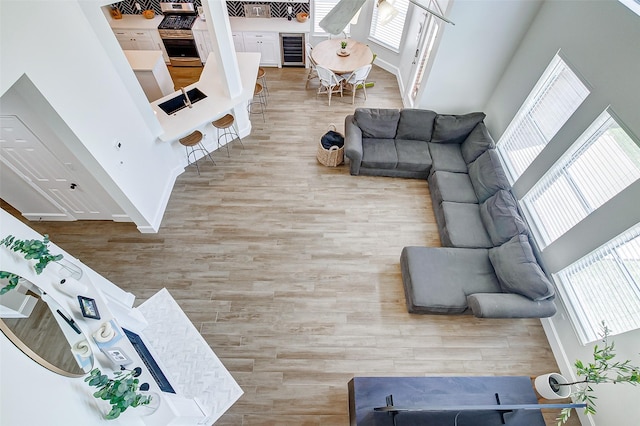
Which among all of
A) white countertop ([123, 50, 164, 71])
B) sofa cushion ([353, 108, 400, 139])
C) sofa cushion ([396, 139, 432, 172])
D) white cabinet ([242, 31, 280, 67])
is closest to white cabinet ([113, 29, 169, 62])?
white countertop ([123, 50, 164, 71])

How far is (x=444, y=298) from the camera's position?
14.0 feet

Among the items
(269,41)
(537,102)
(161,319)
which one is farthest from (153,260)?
(537,102)

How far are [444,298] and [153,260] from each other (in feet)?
13.9

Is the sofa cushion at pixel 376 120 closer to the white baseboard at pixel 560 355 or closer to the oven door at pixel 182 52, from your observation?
the white baseboard at pixel 560 355

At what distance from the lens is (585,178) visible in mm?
3926

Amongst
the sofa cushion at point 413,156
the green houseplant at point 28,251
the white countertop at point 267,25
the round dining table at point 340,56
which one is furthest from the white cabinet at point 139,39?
the green houseplant at point 28,251

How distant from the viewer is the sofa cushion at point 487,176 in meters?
5.04

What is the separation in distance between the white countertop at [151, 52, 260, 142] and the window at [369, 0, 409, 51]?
3298mm

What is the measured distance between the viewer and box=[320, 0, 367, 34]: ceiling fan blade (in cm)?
178

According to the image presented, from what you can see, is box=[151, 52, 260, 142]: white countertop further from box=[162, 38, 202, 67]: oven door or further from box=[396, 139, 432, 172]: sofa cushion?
box=[396, 139, 432, 172]: sofa cushion

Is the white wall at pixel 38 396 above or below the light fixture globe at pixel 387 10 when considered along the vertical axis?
below

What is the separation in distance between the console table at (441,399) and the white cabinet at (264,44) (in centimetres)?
736

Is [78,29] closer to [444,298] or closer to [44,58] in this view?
[44,58]

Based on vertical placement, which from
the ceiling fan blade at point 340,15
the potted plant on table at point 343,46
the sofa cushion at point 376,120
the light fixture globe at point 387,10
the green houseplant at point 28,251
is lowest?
the sofa cushion at point 376,120
